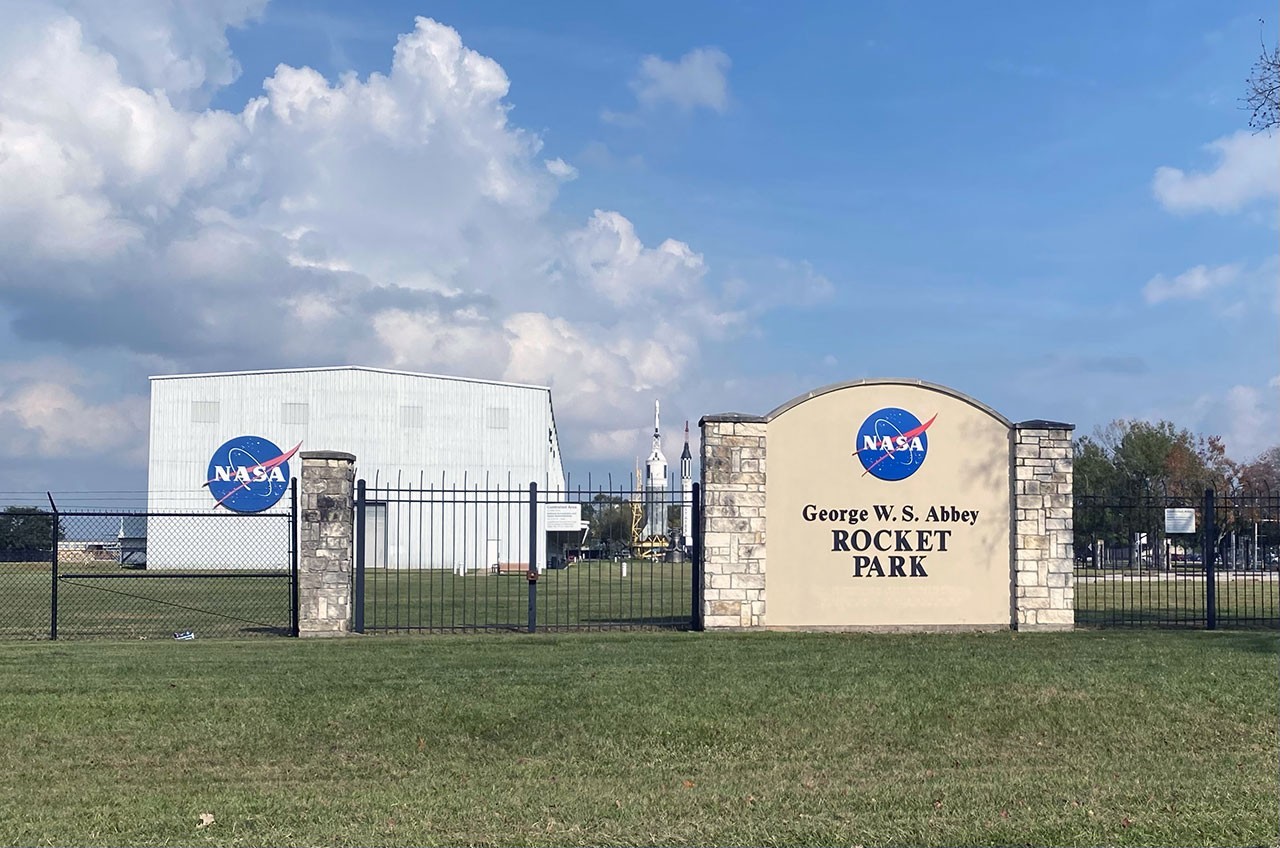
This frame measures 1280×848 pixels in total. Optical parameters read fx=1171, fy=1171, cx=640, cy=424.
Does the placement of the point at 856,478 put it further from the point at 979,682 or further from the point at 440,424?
the point at 440,424

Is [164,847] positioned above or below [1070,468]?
below

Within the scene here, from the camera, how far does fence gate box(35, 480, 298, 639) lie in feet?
54.4

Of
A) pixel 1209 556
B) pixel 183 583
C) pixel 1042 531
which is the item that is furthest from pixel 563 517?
pixel 1209 556

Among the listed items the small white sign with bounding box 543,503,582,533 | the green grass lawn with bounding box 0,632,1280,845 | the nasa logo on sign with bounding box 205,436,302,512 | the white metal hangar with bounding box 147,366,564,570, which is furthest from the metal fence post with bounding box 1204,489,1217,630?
the nasa logo on sign with bounding box 205,436,302,512

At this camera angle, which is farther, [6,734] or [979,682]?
[979,682]

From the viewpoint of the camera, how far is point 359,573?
15828mm

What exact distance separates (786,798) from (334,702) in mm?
4463

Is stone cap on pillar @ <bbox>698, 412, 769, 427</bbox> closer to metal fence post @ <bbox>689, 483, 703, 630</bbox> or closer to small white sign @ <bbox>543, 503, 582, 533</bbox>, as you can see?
metal fence post @ <bbox>689, 483, 703, 630</bbox>

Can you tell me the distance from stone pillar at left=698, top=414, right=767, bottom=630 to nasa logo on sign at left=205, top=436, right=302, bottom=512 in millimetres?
33037

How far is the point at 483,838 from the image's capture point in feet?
21.2

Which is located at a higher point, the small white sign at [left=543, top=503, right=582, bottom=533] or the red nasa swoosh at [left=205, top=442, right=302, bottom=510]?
the red nasa swoosh at [left=205, top=442, right=302, bottom=510]

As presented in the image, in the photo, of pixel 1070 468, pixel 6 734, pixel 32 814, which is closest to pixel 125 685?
pixel 6 734

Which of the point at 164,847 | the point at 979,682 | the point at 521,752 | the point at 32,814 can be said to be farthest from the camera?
the point at 979,682

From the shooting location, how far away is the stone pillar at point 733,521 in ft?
51.8
